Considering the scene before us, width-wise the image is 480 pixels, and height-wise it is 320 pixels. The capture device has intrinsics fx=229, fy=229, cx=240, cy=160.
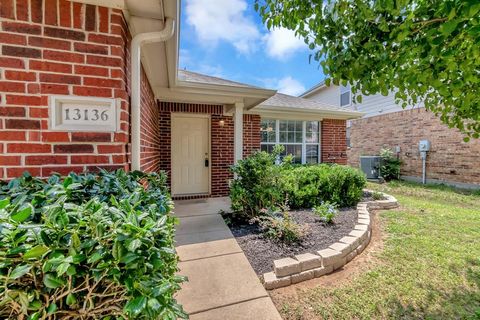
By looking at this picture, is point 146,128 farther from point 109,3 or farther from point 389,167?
point 389,167

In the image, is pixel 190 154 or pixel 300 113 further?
pixel 300 113

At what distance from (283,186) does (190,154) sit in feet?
9.30

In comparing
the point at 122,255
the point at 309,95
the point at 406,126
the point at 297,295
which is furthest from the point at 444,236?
the point at 309,95

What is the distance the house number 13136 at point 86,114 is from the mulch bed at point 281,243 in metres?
2.28

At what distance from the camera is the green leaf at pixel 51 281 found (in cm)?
87

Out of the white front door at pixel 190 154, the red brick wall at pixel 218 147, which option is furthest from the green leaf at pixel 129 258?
the white front door at pixel 190 154

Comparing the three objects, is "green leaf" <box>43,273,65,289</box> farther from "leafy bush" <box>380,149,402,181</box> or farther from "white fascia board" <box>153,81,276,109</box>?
"leafy bush" <box>380,149,402,181</box>

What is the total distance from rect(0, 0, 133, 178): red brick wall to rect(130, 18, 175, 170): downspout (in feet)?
1.00

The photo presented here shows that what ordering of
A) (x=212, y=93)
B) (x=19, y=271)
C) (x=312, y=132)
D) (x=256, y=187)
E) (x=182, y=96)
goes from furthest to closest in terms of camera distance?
(x=312, y=132) → (x=182, y=96) → (x=212, y=93) → (x=256, y=187) → (x=19, y=271)

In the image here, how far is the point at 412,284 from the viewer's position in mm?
2645

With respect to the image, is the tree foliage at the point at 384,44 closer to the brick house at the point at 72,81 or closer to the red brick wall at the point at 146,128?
the brick house at the point at 72,81

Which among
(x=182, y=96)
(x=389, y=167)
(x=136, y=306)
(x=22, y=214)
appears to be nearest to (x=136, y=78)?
(x=22, y=214)

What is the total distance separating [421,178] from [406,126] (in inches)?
96.3

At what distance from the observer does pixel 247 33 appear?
28.5 feet
